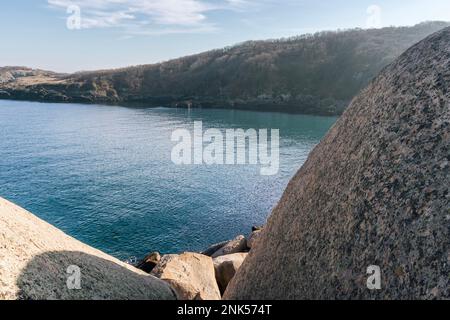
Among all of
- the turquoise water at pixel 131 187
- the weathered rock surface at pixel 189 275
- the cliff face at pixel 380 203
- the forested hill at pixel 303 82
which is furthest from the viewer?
the forested hill at pixel 303 82

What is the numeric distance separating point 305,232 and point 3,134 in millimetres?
100198

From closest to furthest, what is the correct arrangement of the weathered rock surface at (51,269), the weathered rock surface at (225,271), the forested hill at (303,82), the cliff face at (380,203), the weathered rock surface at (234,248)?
the cliff face at (380,203) < the weathered rock surface at (51,269) < the weathered rock surface at (225,271) < the weathered rock surface at (234,248) < the forested hill at (303,82)

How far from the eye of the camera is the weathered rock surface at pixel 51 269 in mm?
6250

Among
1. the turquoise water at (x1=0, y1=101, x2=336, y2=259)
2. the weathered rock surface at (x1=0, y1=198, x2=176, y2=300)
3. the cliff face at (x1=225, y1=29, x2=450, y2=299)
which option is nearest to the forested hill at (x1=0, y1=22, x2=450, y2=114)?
the turquoise water at (x1=0, y1=101, x2=336, y2=259)

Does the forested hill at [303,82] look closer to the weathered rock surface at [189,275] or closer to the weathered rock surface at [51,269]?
the weathered rock surface at [189,275]

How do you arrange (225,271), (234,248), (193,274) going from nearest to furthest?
(193,274)
(225,271)
(234,248)

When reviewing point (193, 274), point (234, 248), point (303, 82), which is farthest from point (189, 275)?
point (303, 82)

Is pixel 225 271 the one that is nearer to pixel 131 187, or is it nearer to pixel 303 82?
pixel 131 187

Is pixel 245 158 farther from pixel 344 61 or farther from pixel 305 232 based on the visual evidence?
pixel 344 61

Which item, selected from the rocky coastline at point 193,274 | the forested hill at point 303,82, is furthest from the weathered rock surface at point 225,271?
the forested hill at point 303,82

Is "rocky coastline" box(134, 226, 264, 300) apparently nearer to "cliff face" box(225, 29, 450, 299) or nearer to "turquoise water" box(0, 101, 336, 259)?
"cliff face" box(225, 29, 450, 299)

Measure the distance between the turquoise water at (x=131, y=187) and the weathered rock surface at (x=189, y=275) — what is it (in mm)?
23483

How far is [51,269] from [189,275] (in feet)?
18.8

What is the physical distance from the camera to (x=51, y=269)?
6.92 meters
